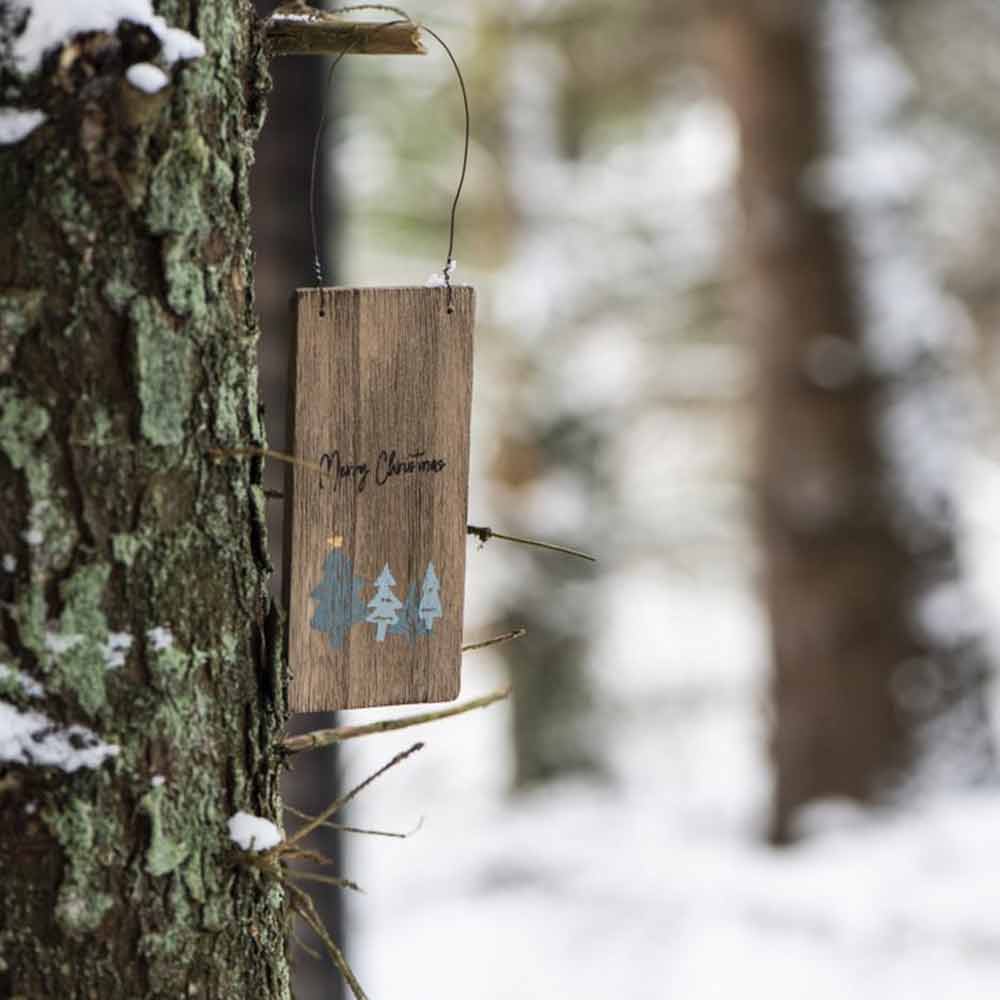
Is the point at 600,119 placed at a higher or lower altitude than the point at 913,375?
higher

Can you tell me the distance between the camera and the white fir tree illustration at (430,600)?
1.19 metres

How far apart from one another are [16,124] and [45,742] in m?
0.44

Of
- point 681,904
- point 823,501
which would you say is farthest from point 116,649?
point 823,501

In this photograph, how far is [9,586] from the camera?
94 centimetres

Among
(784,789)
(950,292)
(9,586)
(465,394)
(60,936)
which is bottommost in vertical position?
(784,789)

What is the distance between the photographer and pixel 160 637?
3.24 feet

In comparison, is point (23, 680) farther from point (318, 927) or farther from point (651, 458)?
point (651, 458)

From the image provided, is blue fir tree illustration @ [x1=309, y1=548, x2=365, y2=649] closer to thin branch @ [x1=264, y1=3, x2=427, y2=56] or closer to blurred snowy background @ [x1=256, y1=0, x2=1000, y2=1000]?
thin branch @ [x1=264, y1=3, x2=427, y2=56]

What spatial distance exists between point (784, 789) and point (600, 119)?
413 cm

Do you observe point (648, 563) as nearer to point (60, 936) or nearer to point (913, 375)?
point (913, 375)

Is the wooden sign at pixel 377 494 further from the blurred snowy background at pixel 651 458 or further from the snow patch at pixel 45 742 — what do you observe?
the blurred snowy background at pixel 651 458

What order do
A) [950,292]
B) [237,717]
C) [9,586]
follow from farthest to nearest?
1. [950,292]
2. [237,717]
3. [9,586]

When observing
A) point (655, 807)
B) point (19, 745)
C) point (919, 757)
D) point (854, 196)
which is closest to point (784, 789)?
point (919, 757)

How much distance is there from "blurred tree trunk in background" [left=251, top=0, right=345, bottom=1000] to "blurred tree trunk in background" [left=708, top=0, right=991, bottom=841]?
63.8 inches
